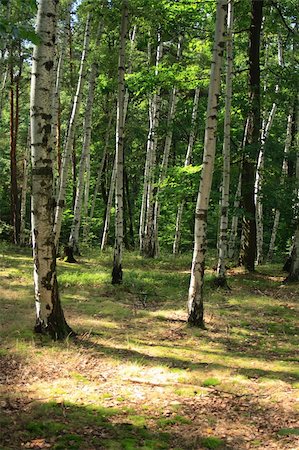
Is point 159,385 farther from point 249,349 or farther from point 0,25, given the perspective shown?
point 0,25

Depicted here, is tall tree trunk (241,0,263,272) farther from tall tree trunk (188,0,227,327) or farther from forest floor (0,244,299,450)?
tall tree trunk (188,0,227,327)

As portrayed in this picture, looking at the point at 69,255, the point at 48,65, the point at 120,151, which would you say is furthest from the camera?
the point at 69,255

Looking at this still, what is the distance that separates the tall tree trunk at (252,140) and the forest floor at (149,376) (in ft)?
12.1

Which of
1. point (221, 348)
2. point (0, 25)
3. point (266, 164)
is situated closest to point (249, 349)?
point (221, 348)

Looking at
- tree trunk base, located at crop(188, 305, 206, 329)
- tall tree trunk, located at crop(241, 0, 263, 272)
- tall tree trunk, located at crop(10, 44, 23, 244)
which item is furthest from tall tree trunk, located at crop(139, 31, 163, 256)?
tree trunk base, located at crop(188, 305, 206, 329)

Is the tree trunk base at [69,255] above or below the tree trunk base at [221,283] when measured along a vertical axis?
above

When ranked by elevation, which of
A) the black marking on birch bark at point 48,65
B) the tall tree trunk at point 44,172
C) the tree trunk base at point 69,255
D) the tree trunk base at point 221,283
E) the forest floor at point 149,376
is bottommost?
the forest floor at point 149,376

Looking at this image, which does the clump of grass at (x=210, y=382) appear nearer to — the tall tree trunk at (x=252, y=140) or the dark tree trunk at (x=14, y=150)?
the tall tree trunk at (x=252, y=140)

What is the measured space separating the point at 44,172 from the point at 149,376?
320 cm

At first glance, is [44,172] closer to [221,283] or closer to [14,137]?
[221,283]

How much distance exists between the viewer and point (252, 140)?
43.4ft

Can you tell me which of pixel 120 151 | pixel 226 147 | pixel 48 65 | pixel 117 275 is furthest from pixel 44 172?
pixel 226 147

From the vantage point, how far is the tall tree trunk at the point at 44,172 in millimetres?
5879

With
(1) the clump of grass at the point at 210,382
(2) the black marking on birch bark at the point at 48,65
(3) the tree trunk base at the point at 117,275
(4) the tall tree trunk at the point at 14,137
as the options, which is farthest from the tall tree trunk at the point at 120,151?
(4) the tall tree trunk at the point at 14,137
